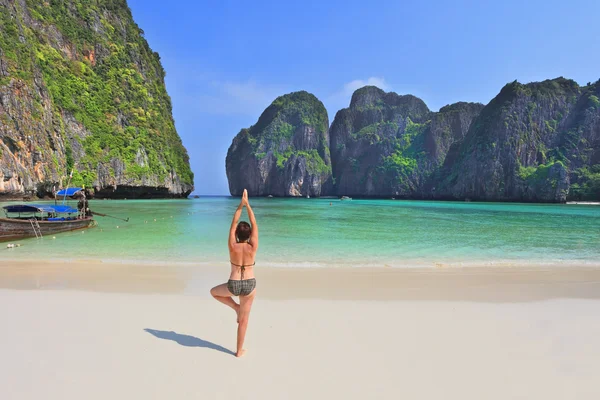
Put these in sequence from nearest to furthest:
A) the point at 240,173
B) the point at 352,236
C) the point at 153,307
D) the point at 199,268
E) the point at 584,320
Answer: the point at 584,320 → the point at 153,307 → the point at 199,268 → the point at 352,236 → the point at 240,173

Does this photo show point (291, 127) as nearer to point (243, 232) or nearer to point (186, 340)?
point (186, 340)

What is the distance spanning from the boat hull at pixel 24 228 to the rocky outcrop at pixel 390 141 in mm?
136781

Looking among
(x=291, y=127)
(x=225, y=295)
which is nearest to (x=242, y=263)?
(x=225, y=295)

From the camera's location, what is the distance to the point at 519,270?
29.8 feet

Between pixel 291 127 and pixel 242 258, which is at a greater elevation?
pixel 291 127

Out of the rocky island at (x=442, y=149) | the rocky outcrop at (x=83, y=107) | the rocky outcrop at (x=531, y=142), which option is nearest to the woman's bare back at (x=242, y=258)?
the rocky outcrop at (x=83, y=107)

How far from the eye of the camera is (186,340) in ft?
12.8

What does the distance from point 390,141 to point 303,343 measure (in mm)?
179626

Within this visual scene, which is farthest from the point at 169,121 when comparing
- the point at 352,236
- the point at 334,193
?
the point at 334,193

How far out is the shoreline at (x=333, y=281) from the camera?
6.32m

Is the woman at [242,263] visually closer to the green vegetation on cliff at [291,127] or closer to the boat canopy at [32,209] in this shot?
the boat canopy at [32,209]

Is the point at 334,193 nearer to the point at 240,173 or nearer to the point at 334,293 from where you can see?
the point at 240,173

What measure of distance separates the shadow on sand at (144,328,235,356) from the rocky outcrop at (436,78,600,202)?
108107 millimetres

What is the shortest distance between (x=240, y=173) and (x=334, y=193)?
49400 millimetres
